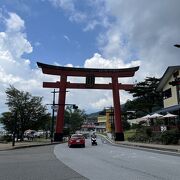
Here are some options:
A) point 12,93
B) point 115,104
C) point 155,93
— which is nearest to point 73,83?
point 115,104

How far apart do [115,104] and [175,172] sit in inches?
1424

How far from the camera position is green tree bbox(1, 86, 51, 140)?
51688mm

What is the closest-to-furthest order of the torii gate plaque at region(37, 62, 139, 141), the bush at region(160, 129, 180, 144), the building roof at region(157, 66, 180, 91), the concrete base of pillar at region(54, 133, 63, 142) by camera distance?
the bush at region(160, 129, 180, 144) < the building roof at region(157, 66, 180, 91) < the torii gate plaque at region(37, 62, 139, 141) < the concrete base of pillar at region(54, 133, 63, 142)

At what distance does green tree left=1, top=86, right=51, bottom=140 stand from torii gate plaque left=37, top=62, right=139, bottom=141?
5.27 meters

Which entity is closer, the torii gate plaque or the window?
the torii gate plaque

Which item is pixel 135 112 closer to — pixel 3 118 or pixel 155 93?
pixel 155 93

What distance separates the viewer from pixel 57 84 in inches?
1898

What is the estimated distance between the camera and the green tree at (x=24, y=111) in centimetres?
5169

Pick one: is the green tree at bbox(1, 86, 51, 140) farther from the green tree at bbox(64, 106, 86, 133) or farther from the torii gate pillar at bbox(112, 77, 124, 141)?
the green tree at bbox(64, 106, 86, 133)

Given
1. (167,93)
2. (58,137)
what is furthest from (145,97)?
(58,137)

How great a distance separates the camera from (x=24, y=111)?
51656 mm

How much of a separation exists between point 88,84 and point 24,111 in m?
11.1

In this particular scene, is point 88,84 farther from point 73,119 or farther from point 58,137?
point 73,119

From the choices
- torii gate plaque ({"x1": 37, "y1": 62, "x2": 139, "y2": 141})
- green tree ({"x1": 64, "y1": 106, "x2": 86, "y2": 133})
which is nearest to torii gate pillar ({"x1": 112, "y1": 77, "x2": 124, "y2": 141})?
torii gate plaque ({"x1": 37, "y1": 62, "x2": 139, "y2": 141})
